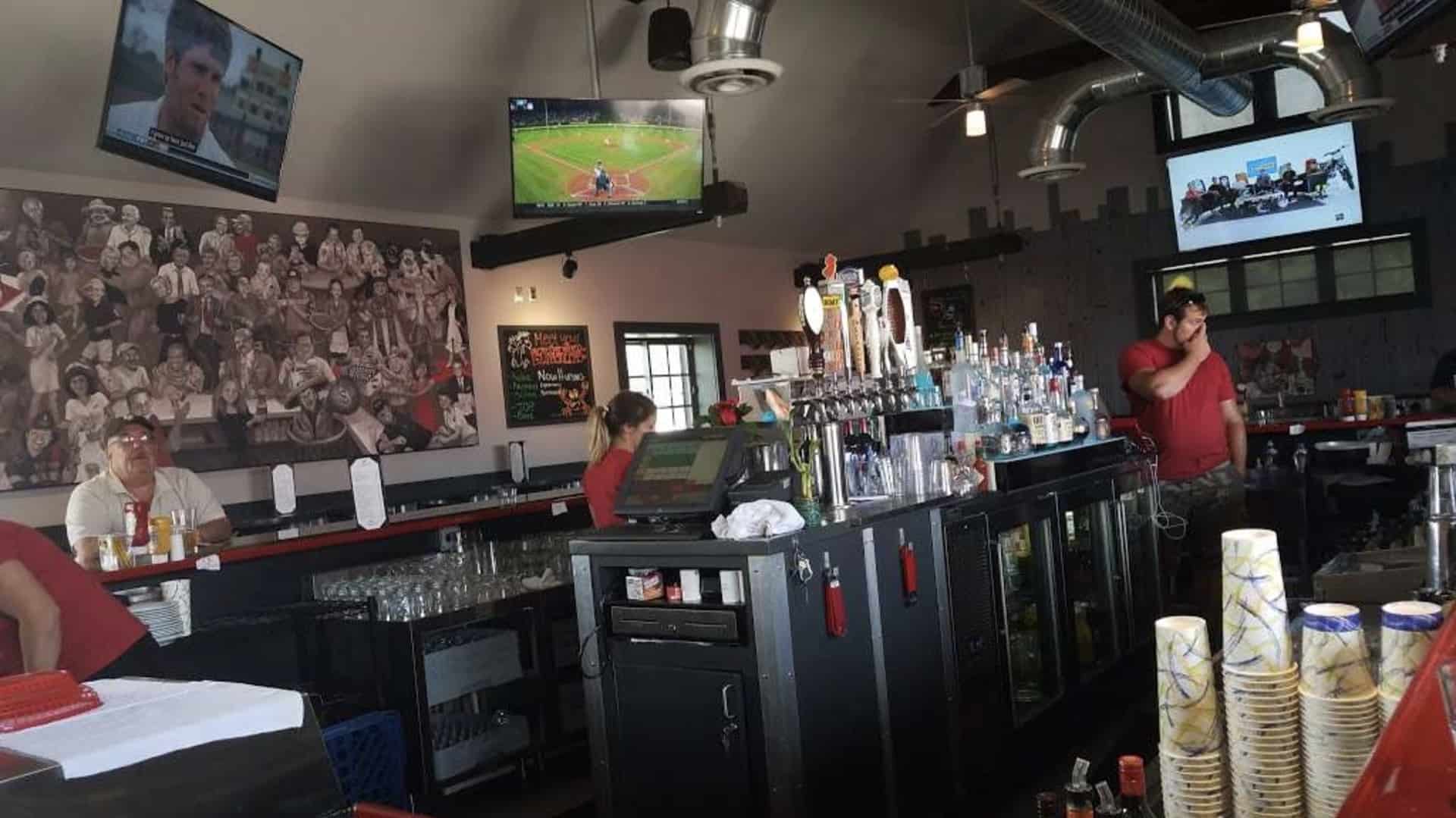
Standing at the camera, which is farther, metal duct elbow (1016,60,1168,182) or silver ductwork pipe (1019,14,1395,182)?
metal duct elbow (1016,60,1168,182)

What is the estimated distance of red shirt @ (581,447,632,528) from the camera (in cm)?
448

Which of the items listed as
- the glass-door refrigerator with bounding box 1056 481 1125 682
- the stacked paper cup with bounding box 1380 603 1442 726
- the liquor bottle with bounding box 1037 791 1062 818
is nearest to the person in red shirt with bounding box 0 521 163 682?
the liquor bottle with bounding box 1037 791 1062 818

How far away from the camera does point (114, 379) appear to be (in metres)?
6.04

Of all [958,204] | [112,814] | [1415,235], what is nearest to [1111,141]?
[958,204]

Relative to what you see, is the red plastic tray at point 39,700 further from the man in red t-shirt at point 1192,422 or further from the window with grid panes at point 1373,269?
Answer: the window with grid panes at point 1373,269

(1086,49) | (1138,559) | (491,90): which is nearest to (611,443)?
(1138,559)

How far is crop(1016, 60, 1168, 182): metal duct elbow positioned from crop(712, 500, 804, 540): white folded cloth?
580 cm

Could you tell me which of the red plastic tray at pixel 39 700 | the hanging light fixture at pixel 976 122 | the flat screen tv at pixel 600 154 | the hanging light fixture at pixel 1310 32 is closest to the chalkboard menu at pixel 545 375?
the flat screen tv at pixel 600 154

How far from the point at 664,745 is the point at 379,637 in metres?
1.57

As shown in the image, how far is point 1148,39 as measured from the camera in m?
6.16

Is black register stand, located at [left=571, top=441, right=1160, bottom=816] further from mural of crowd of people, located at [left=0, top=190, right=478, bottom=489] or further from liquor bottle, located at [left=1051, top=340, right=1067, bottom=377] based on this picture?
mural of crowd of people, located at [left=0, top=190, right=478, bottom=489]

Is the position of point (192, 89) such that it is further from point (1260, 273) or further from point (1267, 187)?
point (1260, 273)

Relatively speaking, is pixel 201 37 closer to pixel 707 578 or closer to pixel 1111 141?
pixel 707 578

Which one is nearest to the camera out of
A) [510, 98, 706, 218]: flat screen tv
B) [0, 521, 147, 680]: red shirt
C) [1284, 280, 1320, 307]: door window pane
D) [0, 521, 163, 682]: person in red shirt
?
[0, 521, 163, 682]: person in red shirt
